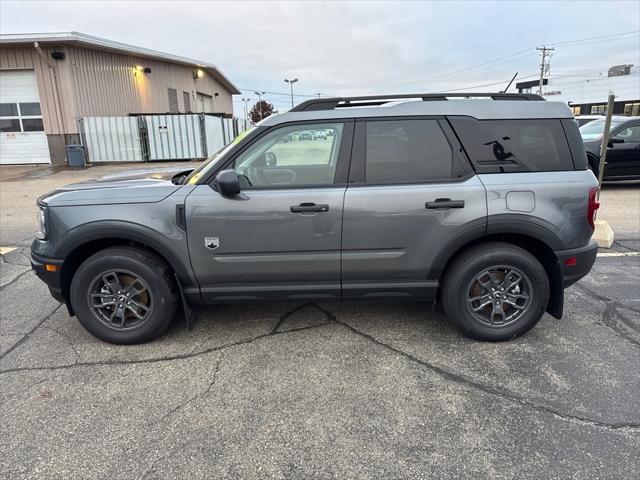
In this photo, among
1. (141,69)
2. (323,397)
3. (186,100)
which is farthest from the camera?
(186,100)

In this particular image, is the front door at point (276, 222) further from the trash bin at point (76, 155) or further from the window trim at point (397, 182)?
the trash bin at point (76, 155)

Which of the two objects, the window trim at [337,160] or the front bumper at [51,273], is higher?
the window trim at [337,160]

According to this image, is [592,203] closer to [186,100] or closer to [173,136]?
[173,136]

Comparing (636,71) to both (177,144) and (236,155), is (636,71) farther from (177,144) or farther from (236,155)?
(236,155)

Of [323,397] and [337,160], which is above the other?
[337,160]

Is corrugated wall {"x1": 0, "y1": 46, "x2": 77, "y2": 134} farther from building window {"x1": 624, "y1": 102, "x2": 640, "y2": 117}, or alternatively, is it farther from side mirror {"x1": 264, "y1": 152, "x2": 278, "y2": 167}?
building window {"x1": 624, "y1": 102, "x2": 640, "y2": 117}

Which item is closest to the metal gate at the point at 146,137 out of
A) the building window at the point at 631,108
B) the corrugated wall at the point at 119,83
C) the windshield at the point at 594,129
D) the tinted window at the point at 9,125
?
the corrugated wall at the point at 119,83

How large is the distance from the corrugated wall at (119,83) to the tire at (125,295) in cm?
1546

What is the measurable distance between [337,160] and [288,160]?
0.41 metres

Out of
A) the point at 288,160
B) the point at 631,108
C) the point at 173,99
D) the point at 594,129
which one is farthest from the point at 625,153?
the point at 631,108

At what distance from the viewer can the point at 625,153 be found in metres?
10.2

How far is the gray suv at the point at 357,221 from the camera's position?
3.36 m

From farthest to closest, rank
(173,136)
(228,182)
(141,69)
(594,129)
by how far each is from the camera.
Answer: (141,69) < (173,136) < (594,129) < (228,182)

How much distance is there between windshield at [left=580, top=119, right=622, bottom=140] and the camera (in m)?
10.4
